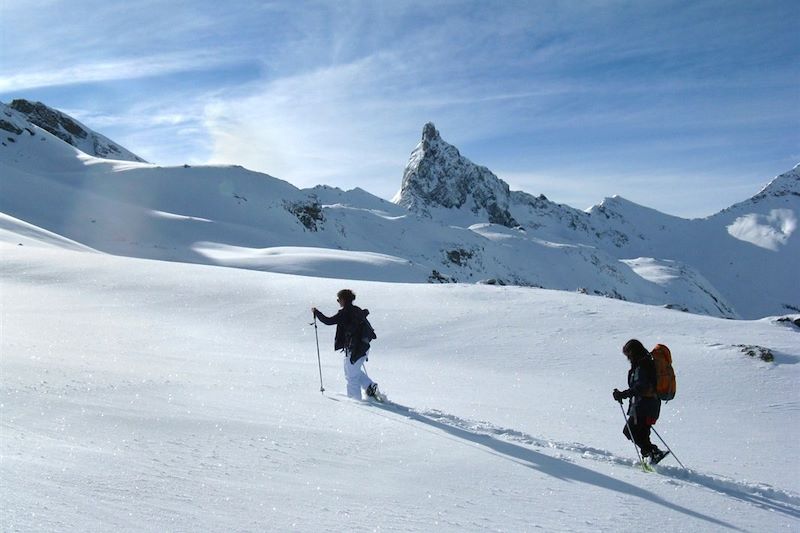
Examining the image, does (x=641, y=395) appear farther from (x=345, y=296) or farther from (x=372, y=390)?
(x=345, y=296)

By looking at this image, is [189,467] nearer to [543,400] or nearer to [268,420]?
[268,420]

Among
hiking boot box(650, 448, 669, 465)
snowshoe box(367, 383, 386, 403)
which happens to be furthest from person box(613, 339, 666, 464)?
snowshoe box(367, 383, 386, 403)

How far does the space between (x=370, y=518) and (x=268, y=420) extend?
8.92ft

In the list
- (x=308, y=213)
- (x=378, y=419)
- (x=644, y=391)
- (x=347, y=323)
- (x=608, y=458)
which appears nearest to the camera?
(x=608, y=458)

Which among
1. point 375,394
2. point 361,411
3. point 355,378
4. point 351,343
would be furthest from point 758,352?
point 361,411

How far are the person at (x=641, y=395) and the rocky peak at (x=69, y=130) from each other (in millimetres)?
96373

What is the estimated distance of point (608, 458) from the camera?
7.10 metres

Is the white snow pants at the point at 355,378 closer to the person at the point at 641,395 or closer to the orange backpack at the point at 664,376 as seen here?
the person at the point at 641,395

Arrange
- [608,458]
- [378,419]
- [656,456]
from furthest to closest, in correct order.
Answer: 1. [378,419]
2. [608,458]
3. [656,456]

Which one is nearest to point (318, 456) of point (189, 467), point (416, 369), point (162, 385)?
point (189, 467)

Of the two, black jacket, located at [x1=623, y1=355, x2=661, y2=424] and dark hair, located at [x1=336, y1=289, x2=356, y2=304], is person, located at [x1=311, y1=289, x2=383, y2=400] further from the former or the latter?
black jacket, located at [x1=623, y1=355, x2=661, y2=424]

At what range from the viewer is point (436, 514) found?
4605mm

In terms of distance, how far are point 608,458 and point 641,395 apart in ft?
2.75

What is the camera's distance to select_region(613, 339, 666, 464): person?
723 cm
